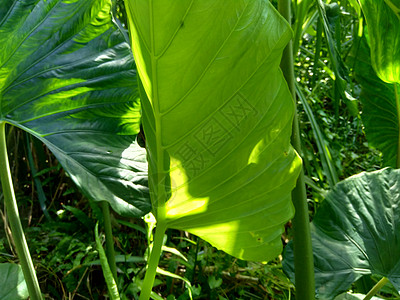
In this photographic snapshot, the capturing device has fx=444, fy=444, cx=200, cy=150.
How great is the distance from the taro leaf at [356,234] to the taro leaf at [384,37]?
0.70 ft

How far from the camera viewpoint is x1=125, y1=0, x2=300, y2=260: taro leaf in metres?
0.44

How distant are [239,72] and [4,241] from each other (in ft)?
4.09

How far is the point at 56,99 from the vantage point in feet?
2.63

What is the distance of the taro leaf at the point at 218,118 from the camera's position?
0.44m

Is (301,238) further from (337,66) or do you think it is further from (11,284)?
(11,284)

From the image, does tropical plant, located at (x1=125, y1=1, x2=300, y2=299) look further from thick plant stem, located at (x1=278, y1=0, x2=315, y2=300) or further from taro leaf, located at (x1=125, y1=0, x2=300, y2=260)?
thick plant stem, located at (x1=278, y1=0, x2=315, y2=300)

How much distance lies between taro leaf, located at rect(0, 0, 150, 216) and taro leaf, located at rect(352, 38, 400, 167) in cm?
74

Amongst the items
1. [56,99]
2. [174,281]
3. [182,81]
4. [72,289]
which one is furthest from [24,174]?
[182,81]

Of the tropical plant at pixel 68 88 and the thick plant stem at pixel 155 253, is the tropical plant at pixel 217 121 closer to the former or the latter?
the thick plant stem at pixel 155 253

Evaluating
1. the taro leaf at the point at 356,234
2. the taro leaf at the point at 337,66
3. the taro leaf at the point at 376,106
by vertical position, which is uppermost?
the taro leaf at the point at 337,66

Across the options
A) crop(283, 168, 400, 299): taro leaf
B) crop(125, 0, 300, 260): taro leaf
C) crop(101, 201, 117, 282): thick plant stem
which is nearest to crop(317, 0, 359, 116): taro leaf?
crop(283, 168, 400, 299): taro leaf

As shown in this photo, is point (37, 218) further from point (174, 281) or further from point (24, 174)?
point (174, 281)

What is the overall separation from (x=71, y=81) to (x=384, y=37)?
60 centimetres

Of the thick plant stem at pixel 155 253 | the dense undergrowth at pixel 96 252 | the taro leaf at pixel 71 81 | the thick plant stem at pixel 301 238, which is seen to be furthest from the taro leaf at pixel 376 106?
the thick plant stem at pixel 155 253
